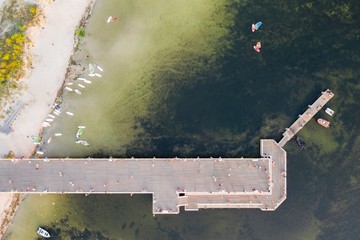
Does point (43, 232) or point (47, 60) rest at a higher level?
point (47, 60)

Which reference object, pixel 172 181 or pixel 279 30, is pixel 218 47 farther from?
pixel 172 181

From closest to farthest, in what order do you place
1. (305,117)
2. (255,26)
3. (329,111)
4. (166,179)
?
(166,179), (305,117), (329,111), (255,26)

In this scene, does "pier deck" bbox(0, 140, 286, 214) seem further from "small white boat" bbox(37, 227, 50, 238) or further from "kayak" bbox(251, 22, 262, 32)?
"kayak" bbox(251, 22, 262, 32)

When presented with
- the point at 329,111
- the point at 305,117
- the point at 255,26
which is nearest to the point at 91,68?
the point at 255,26

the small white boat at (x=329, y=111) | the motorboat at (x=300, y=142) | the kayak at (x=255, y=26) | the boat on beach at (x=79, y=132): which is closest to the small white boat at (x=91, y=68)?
the boat on beach at (x=79, y=132)

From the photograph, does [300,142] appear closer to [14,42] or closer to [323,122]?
[323,122]

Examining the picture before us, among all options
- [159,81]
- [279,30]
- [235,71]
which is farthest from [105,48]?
[279,30]

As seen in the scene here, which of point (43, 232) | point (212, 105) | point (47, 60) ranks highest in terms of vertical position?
point (47, 60)

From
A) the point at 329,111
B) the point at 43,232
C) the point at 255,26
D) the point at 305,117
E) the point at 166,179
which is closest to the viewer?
the point at 166,179
